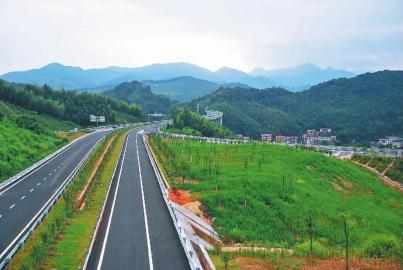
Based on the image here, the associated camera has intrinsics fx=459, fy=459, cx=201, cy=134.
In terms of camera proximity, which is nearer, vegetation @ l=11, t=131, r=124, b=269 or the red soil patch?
vegetation @ l=11, t=131, r=124, b=269

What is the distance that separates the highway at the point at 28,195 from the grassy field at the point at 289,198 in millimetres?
14120

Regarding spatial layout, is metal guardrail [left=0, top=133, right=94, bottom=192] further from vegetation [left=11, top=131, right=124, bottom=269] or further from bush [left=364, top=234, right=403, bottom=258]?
bush [left=364, top=234, right=403, bottom=258]

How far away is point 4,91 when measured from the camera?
140375 millimetres

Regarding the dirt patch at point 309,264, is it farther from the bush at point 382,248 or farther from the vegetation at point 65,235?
the vegetation at point 65,235

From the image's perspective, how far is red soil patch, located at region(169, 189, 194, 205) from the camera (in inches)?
1831

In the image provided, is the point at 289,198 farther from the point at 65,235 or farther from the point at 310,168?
the point at 65,235

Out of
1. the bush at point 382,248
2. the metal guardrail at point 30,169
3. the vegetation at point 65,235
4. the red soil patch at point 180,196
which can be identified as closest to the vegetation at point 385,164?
the red soil patch at point 180,196

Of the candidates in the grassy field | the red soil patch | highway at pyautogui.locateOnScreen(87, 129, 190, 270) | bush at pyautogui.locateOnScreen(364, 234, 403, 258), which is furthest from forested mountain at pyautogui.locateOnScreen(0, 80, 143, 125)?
bush at pyautogui.locateOnScreen(364, 234, 403, 258)

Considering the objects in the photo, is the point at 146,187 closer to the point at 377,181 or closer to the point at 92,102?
the point at 377,181

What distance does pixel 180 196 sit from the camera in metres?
48.9

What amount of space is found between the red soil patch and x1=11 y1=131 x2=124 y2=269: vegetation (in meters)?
7.00

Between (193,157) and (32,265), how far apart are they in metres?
53.3

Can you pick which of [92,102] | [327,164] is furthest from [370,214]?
[92,102]

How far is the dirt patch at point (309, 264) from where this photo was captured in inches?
1059
